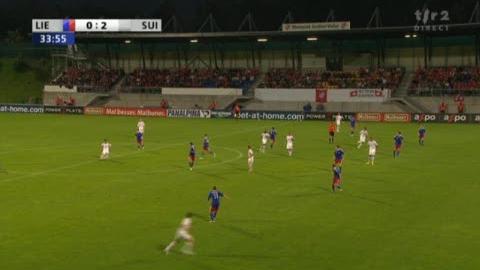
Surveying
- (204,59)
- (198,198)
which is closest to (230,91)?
(204,59)

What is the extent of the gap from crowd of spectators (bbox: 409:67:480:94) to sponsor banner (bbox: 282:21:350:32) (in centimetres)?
1047

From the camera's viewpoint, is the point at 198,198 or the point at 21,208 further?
the point at 198,198

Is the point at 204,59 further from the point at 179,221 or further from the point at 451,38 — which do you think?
the point at 179,221

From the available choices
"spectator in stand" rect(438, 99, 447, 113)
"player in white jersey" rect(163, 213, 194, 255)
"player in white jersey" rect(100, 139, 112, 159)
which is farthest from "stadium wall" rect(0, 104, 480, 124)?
"player in white jersey" rect(163, 213, 194, 255)

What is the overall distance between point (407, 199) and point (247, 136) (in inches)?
1112

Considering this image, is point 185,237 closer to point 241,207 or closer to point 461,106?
point 241,207

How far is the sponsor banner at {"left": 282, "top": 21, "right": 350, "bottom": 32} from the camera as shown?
255 feet

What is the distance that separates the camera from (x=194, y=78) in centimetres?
9100

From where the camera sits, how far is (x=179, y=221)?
2553cm

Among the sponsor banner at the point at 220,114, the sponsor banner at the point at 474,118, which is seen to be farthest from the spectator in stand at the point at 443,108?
the sponsor banner at the point at 220,114

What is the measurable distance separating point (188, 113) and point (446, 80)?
29.2 metres

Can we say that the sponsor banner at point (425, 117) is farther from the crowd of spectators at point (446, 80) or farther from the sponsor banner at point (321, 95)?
the sponsor banner at point (321, 95)

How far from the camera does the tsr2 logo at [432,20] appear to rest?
73.3 meters

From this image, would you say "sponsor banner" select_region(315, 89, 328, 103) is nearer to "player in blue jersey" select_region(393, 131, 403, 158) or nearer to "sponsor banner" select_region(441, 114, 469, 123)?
"sponsor banner" select_region(441, 114, 469, 123)
